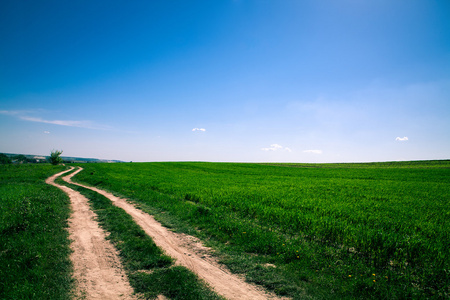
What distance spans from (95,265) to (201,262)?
3212mm

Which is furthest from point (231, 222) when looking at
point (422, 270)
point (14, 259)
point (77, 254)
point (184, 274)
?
point (14, 259)

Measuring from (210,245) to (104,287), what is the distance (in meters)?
3.66

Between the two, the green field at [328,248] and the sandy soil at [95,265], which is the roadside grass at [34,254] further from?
the green field at [328,248]

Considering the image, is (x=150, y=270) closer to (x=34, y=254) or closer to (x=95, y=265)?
(x=95, y=265)

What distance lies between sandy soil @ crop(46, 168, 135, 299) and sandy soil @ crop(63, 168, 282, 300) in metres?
1.60

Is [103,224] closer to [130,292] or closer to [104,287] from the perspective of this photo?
[104,287]

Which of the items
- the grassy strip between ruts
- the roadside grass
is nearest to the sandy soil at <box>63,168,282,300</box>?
the grassy strip between ruts

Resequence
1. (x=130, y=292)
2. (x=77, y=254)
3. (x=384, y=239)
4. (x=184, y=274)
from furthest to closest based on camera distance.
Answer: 1. (x=384, y=239)
2. (x=77, y=254)
3. (x=184, y=274)
4. (x=130, y=292)

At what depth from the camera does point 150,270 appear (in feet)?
18.6

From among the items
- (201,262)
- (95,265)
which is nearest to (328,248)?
(201,262)

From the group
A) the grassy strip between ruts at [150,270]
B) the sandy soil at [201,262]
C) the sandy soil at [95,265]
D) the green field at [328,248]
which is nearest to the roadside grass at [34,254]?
the sandy soil at [95,265]

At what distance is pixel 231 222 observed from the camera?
9414 mm

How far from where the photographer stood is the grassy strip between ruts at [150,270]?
4738 millimetres

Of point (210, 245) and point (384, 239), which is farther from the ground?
point (384, 239)
